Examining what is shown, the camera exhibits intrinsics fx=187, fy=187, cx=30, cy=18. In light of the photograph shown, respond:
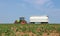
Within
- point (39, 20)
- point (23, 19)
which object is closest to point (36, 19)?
point (39, 20)

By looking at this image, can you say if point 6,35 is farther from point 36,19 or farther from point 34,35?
point 36,19

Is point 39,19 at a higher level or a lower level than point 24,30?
higher

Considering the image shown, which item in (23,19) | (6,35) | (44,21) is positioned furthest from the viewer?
(44,21)

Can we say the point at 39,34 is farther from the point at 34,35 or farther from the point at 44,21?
the point at 44,21

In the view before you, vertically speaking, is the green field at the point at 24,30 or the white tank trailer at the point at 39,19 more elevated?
the white tank trailer at the point at 39,19

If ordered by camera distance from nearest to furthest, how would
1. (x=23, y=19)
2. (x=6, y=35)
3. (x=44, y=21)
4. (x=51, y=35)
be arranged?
(x=6, y=35) → (x=51, y=35) → (x=23, y=19) → (x=44, y=21)

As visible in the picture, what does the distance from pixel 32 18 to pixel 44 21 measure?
3.19 meters

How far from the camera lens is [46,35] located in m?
15.1

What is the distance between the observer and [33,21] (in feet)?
156

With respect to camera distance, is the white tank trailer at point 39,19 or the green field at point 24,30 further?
the white tank trailer at point 39,19

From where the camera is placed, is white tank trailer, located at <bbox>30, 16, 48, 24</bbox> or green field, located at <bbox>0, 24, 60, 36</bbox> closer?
green field, located at <bbox>0, 24, 60, 36</bbox>

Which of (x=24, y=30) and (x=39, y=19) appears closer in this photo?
(x=24, y=30)

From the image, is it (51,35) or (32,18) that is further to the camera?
(32,18)

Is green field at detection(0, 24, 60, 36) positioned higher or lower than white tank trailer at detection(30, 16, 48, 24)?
lower
